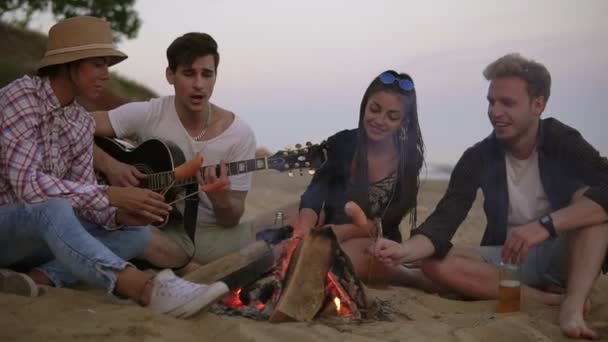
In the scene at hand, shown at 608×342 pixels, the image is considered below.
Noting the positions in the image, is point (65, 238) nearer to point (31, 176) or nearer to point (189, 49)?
point (31, 176)

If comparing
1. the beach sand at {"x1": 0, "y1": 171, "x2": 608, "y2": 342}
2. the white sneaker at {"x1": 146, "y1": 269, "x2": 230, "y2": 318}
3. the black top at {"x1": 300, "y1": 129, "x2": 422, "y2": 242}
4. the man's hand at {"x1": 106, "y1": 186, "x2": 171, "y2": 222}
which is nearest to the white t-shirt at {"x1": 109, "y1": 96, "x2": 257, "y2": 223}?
the black top at {"x1": 300, "y1": 129, "x2": 422, "y2": 242}

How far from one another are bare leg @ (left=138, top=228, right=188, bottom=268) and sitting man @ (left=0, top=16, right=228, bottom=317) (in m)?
0.19

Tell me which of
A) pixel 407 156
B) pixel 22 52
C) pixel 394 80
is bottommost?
pixel 407 156

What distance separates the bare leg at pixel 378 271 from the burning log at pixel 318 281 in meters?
0.75

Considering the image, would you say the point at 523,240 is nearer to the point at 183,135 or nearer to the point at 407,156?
the point at 407,156

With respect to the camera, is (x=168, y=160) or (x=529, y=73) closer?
(x=529, y=73)

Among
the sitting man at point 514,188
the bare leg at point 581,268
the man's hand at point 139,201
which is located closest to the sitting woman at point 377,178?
the sitting man at point 514,188

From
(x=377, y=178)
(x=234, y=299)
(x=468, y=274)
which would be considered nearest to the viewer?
(x=234, y=299)

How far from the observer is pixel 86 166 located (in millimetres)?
4188

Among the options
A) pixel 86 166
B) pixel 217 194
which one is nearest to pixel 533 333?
pixel 217 194

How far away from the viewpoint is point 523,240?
4.15 meters

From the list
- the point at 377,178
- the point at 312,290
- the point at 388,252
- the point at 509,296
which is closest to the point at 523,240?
the point at 509,296

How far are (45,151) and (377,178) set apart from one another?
178 centimetres

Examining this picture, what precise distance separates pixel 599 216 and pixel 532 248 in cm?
45
